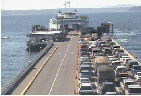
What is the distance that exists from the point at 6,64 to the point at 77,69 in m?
27.6

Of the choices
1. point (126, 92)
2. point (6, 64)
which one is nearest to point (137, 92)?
point (126, 92)

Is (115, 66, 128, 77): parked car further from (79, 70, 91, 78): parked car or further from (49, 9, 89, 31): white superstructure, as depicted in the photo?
(49, 9, 89, 31): white superstructure

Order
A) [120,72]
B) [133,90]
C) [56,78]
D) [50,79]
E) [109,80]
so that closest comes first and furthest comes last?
[133,90] → [109,80] → [50,79] → [56,78] → [120,72]

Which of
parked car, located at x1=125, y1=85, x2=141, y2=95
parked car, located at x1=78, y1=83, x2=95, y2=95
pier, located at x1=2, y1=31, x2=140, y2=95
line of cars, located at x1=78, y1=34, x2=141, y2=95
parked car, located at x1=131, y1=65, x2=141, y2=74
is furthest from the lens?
parked car, located at x1=131, y1=65, x2=141, y2=74

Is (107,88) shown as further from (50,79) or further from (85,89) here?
(50,79)

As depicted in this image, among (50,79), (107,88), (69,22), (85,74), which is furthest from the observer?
(69,22)

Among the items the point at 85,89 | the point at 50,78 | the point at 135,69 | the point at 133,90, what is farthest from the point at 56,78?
the point at 133,90

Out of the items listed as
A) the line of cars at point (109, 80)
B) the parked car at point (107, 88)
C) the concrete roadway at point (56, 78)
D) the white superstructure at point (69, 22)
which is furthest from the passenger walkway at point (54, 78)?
the white superstructure at point (69, 22)

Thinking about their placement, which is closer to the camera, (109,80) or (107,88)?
(107,88)

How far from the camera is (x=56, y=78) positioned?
128 ft

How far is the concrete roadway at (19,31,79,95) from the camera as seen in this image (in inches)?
1308

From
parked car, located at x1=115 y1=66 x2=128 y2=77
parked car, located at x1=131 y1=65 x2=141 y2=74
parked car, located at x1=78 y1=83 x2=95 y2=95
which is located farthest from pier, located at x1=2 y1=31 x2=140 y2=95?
parked car, located at x1=131 y1=65 x2=141 y2=74

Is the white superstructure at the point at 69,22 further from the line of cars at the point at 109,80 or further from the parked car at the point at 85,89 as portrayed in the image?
the parked car at the point at 85,89

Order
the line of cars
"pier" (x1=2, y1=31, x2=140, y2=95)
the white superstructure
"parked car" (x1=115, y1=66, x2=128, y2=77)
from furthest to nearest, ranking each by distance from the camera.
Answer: the white superstructure < "parked car" (x1=115, y1=66, x2=128, y2=77) < "pier" (x1=2, y1=31, x2=140, y2=95) < the line of cars
